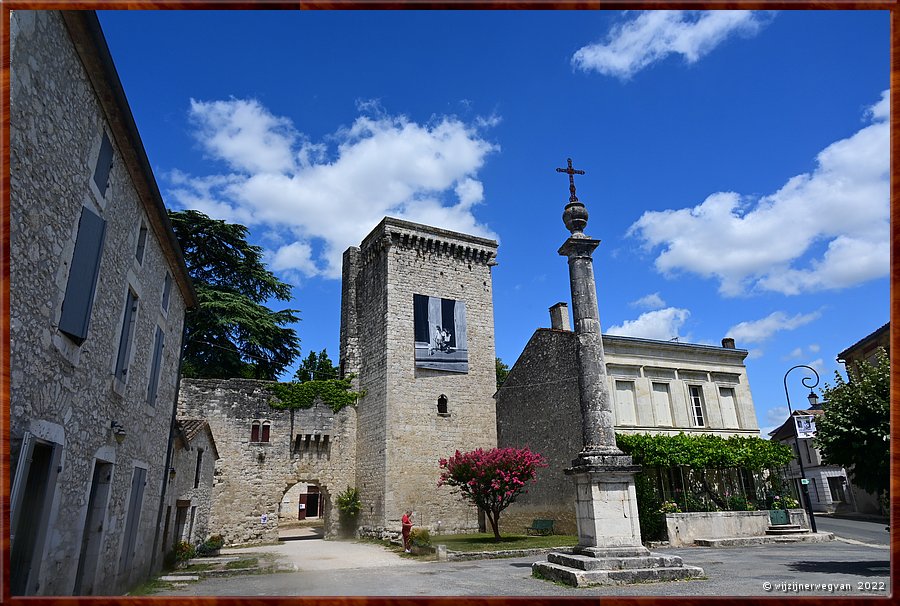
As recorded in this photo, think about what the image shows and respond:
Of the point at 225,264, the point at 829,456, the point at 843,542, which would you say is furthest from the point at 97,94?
the point at 225,264

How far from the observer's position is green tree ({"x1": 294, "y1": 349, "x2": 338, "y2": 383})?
29516 mm

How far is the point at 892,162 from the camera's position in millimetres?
2844

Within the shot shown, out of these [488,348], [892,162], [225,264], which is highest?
[225,264]

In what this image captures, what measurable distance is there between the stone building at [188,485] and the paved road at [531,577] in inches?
111

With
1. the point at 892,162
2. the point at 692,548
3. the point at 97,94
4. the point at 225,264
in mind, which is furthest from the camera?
the point at 225,264

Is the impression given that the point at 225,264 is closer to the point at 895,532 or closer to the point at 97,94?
the point at 97,94

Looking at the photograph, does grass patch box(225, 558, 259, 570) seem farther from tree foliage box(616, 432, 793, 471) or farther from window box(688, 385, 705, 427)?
window box(688, 385, 705, 427)

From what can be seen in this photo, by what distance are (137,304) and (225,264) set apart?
70.3ft

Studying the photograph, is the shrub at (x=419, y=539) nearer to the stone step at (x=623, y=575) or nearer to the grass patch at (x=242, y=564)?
the grass patch at (x=242, y=564)

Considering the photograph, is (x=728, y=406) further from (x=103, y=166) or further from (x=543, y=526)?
(x=103, y=166)

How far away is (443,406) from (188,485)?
11.3m

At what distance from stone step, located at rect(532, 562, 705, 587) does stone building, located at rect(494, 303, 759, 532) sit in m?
9.45

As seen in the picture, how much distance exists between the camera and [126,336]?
8.15 metres

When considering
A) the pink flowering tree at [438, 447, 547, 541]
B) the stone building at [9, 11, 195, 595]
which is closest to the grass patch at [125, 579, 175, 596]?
the stone building at [9, 11, 195, 595]
